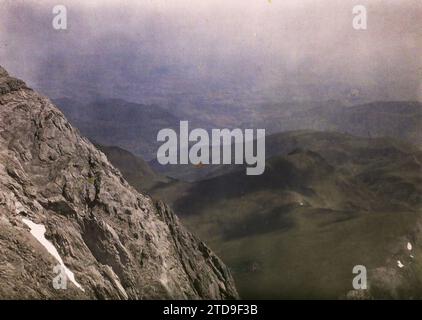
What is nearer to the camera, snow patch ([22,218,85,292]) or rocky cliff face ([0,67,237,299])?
rocky cliff face ([0,67,237,299])

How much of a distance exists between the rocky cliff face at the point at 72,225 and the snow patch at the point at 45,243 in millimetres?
174

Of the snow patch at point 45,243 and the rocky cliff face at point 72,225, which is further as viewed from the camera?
the snow patch at point 45,243

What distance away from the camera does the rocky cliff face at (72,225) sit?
98.2 meters

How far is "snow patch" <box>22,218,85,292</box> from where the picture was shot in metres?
101

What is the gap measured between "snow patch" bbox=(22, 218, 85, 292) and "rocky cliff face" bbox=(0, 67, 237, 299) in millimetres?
174

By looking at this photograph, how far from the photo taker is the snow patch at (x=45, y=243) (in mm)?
101188

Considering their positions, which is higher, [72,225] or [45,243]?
[72,225]

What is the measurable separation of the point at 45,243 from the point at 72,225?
31.2ft

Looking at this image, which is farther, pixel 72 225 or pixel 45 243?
pixel 72 225

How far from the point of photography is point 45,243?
10219 centimetres

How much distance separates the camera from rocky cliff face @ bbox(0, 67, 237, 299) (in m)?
98.2
